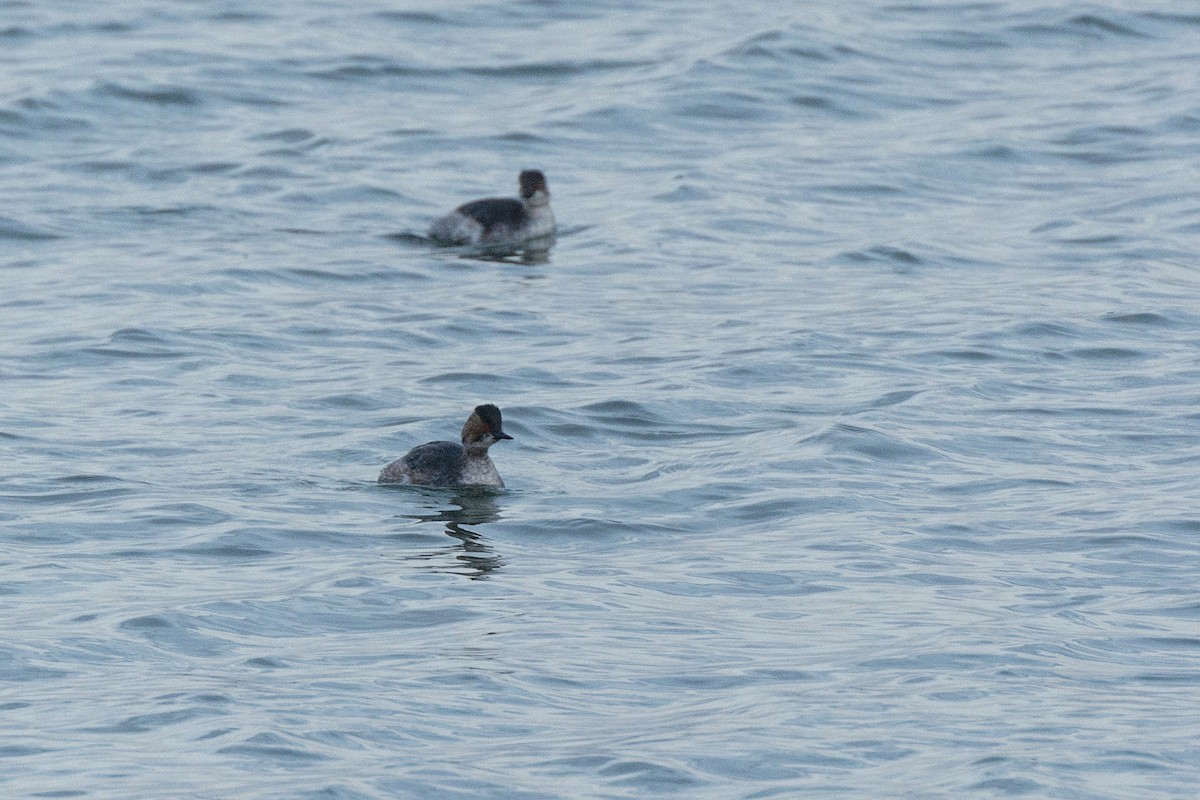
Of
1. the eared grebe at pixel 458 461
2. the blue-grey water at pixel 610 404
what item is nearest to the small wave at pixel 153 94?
the blue-grey water at pixel 610 404

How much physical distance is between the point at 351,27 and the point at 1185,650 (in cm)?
2096

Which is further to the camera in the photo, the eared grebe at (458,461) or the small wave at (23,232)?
the small wave at (23,232)

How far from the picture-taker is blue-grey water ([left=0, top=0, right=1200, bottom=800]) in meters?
9.82

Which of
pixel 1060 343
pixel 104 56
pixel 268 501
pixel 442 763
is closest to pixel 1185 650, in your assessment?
pixel 442 763

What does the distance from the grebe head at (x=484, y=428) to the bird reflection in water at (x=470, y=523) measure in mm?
302

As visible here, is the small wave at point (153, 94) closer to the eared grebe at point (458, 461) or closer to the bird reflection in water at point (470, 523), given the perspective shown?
the eared grebe at point (458, 461)

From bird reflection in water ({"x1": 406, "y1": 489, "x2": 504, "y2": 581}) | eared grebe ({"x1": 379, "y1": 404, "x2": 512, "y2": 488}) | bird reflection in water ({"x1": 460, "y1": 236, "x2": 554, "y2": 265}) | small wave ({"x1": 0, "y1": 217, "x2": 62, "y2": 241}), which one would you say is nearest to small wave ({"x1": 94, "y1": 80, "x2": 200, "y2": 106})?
small wave ({"x1": 0, "y1": 217, "x2": 62, "y2": 241})

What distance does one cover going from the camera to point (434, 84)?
1080 inches

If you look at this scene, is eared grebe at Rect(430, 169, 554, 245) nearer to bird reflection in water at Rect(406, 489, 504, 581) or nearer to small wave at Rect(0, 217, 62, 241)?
small wave at Rect(0, 217, 62, 241)

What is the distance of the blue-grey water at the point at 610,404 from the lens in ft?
32.2

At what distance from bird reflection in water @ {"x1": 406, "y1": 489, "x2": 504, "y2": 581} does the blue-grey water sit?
0.04m

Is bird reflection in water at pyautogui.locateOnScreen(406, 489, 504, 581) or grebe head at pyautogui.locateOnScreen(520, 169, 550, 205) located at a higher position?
grebe head at pyautogui.locateOnScreen(520, 169, 550, 205)

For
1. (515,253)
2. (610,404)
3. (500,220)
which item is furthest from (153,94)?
(610,404)

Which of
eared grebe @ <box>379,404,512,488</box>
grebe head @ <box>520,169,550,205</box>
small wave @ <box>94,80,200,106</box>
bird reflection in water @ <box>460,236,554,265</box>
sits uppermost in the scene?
small wave @ <box>94,80,200,106</box>
